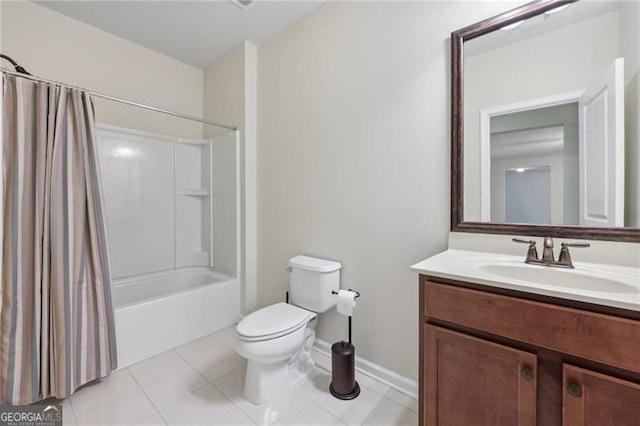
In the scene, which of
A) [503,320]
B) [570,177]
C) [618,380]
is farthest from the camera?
[570,177]

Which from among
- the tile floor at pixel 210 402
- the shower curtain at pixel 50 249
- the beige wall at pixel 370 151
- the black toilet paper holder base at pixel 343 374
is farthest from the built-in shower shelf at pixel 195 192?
the black toilet paper holder base at pixel 343 374

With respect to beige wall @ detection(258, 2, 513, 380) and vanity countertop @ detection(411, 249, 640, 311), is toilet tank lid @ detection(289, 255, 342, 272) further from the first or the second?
vanity countertop @ detection(411, 249, 640, 311)

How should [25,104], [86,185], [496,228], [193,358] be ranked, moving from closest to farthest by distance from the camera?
[496,228] < [25,104] < [86,185] < [193,358]

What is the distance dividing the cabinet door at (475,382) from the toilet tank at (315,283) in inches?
31.1

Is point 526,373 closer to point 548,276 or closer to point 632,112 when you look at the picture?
point 548,276

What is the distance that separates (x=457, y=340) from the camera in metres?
0.95

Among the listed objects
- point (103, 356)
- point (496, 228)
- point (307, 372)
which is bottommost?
point (307, 372)

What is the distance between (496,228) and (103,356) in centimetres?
225

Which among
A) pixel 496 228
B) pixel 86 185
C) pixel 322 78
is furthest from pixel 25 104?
pixel 496 228

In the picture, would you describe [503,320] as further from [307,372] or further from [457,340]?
[307,372]

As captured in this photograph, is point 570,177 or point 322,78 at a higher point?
point 322,78

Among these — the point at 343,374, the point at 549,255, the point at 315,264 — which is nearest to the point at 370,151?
the point at 315,264

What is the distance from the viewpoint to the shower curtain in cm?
135

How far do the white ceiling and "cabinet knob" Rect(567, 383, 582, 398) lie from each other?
237 centimetres
